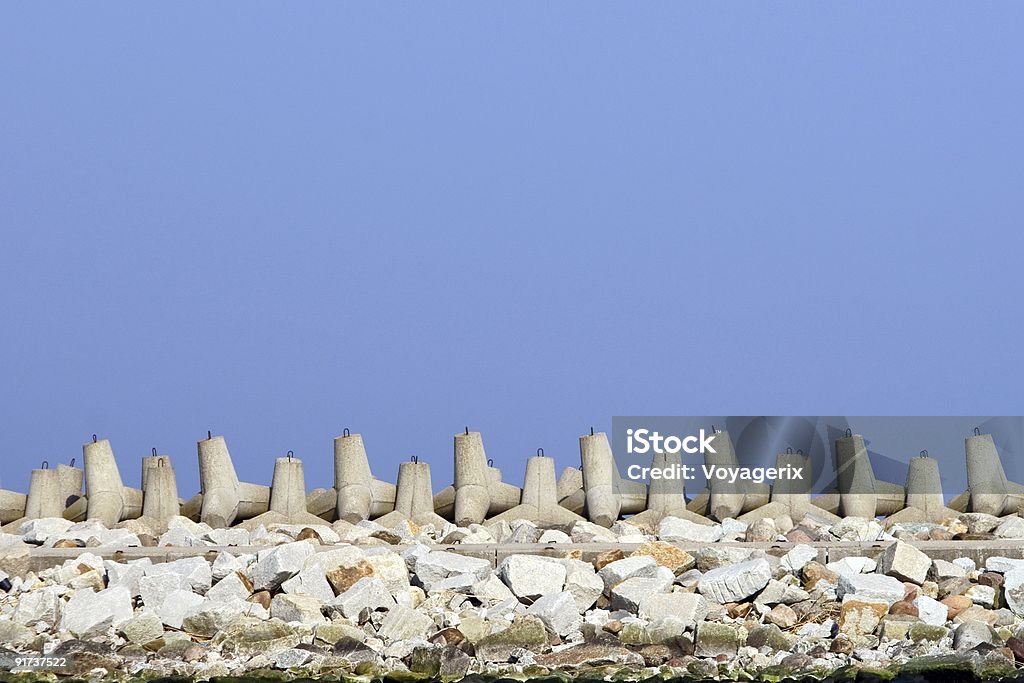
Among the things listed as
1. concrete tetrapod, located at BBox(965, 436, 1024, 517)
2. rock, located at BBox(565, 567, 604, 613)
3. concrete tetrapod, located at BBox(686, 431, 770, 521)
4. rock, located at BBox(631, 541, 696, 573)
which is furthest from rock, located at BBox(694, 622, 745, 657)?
concrete tetrapod, located at BBox(965, 436, 1024, 517)

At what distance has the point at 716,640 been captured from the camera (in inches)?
339

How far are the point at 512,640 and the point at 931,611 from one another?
2831mm

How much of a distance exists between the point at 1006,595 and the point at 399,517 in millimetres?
7816

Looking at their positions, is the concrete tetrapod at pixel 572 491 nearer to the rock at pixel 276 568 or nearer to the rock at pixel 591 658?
the rock at pixel 276 568

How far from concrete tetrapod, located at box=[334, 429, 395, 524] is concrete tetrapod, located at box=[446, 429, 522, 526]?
0.66 metres

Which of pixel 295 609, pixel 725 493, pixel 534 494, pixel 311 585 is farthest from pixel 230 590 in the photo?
pixel 725 493

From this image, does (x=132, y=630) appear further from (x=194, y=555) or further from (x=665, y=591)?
(x=665, y=591)

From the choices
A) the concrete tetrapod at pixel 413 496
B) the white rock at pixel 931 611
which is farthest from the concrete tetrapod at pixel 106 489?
the white rock at pixel 931 611

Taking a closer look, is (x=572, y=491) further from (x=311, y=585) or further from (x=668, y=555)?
(x=311, y=585)

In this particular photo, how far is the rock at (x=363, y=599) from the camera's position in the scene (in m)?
9.29

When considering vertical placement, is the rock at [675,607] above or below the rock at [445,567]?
below

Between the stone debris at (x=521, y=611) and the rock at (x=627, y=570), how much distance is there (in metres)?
0.02

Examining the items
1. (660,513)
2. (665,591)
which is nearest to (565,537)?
(665,591)

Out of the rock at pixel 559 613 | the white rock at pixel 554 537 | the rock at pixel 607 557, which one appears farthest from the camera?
the white rock at pixel 554 537
